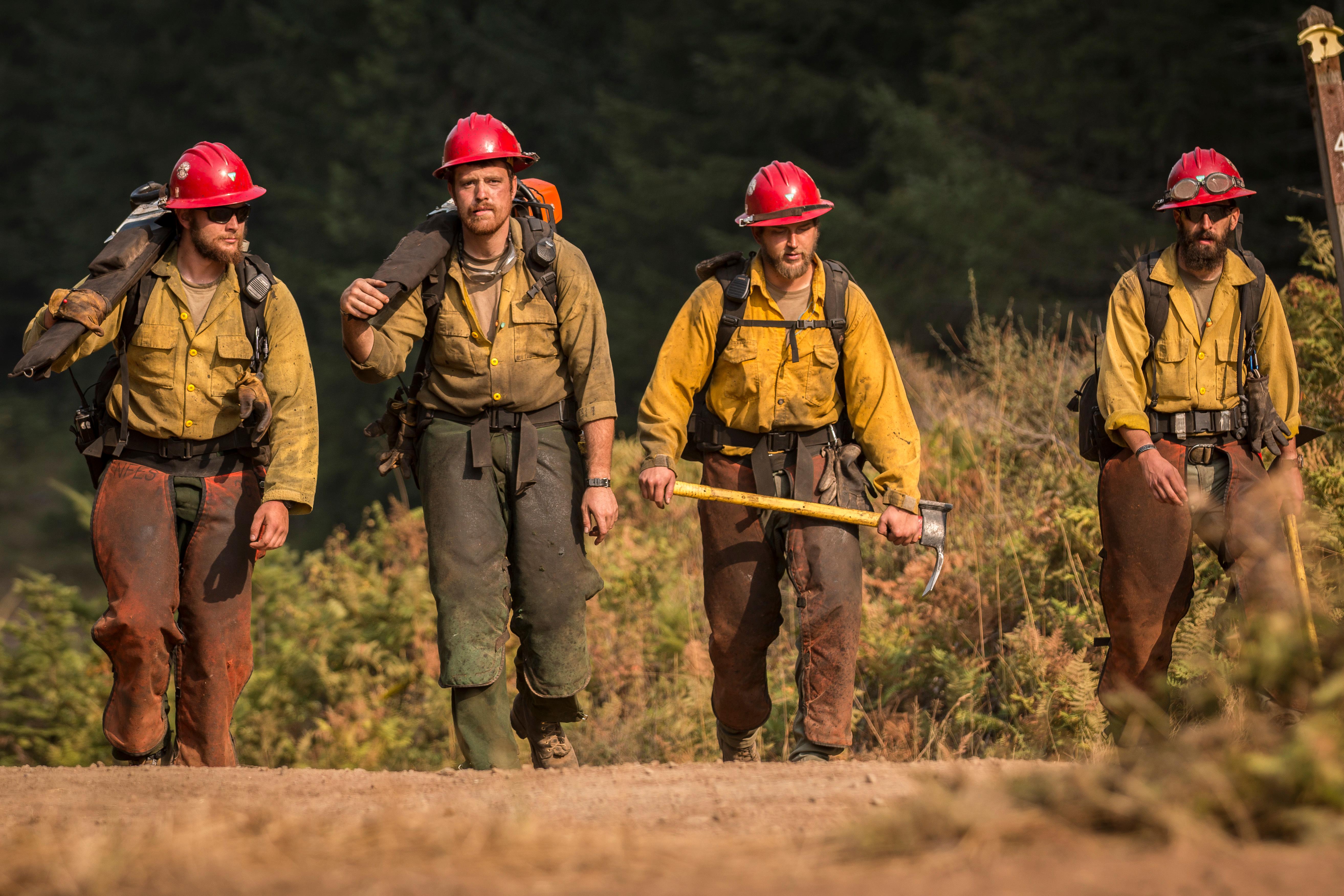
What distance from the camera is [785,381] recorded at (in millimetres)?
5289

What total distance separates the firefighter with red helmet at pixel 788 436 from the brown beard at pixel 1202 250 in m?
1.33

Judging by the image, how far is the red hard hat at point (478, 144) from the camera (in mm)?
5141

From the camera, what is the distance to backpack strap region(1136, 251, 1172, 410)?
17.8 ft

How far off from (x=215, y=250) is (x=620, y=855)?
3.54m

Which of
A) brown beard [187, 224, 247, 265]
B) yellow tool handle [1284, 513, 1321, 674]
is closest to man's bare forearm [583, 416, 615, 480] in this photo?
brown beard [187, 224, 247, 265]

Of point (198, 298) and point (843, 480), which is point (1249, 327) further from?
point (198, 298)

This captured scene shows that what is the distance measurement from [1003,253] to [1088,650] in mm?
9038

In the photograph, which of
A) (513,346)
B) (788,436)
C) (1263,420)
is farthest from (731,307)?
(1263,420)

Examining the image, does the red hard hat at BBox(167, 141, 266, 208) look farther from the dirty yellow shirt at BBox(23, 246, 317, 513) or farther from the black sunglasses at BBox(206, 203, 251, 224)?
the dirty yellow shirt at BBox(23, 246, 317, 513)

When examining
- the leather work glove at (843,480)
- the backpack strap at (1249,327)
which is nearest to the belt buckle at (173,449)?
the leather work glove at (843,480)

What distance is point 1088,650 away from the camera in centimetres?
698

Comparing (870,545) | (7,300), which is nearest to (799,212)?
(870,545)

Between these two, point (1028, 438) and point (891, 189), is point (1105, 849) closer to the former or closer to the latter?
point (1028, 438)

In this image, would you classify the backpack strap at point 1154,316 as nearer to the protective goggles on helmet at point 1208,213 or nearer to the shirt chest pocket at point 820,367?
the protective goggles on helmet at point 1208,213
